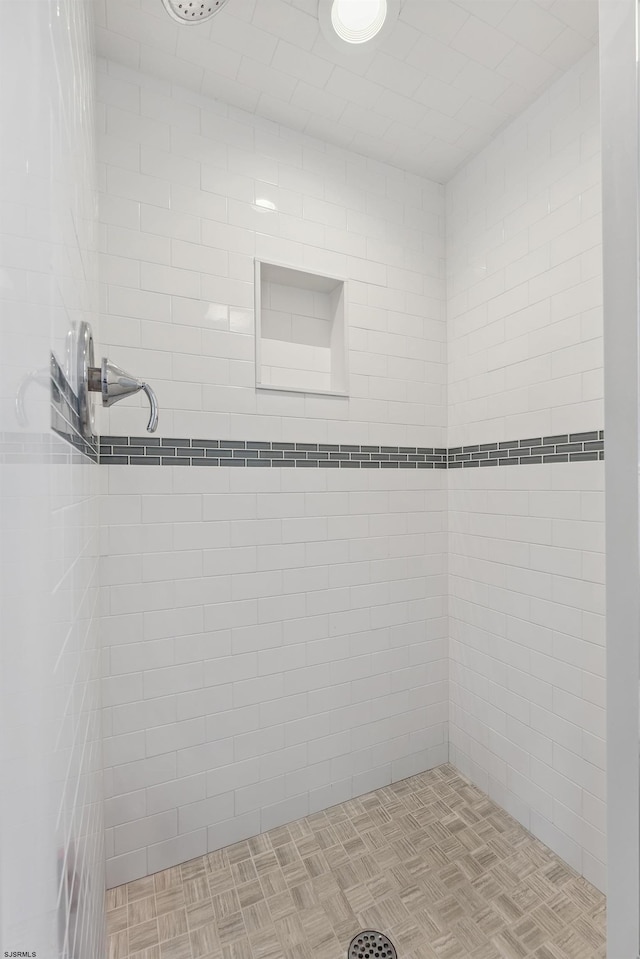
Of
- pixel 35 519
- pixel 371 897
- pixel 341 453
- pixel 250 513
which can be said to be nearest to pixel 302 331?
pixel 341 453

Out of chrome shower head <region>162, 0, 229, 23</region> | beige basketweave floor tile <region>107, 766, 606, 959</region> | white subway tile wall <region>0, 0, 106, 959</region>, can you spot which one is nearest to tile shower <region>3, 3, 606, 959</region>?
beige basketweave floor tile <region>107, 766, 606, 959</region>

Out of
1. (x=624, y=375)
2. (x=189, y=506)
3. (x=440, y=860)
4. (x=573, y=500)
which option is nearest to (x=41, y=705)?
(x=624, y=375)

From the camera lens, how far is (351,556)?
1.98 m

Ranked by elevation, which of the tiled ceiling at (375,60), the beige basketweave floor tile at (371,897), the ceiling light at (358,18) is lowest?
the beige basketweave floor tile at (371,897)

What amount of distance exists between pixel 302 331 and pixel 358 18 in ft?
3.32

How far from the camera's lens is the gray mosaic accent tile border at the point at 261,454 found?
1585 mm

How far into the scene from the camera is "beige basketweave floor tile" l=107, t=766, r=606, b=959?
1307 millimetres

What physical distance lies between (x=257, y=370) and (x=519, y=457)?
1117 mm

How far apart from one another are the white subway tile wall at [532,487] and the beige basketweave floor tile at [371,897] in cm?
16

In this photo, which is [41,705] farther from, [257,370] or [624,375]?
[257,370]

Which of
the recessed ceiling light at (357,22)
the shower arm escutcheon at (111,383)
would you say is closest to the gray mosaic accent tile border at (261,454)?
the shower arm escutcheon at (111,383)

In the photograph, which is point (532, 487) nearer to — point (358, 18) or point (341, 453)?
point (341, 453)

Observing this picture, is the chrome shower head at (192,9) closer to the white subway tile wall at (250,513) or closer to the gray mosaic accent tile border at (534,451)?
the white subway tile wall at (250,513)

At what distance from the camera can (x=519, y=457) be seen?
1.84m
